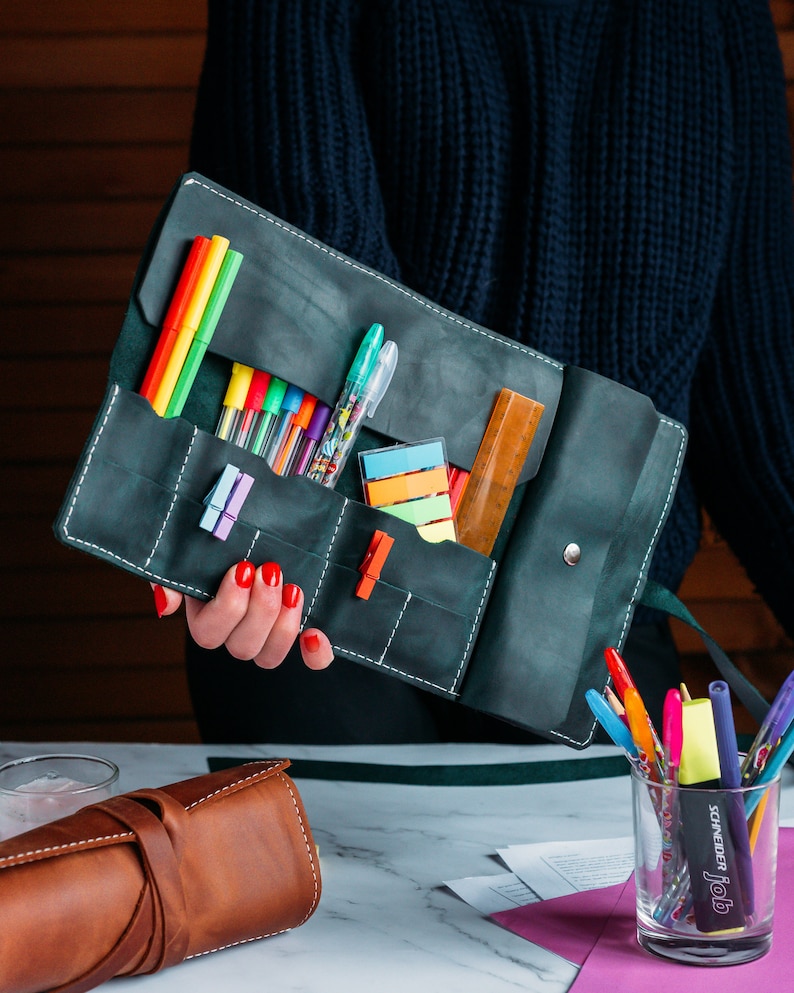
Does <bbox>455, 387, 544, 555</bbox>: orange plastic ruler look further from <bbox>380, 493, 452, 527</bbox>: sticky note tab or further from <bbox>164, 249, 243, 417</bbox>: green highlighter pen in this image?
<bbox>164, 249, 243, 417</bbox>: green highlighter pen

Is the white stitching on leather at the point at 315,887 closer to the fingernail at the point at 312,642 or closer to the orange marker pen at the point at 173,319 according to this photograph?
the fingernail at the point at 312,642

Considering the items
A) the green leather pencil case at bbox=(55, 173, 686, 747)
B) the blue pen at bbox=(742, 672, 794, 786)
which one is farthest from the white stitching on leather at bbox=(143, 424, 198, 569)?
the blue pen at bbox=(742, 672, 794, 786)

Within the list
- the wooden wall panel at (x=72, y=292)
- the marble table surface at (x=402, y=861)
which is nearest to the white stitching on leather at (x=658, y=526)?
the marble table surface at (x=402, y=861)

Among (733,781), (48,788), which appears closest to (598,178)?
(733,781)

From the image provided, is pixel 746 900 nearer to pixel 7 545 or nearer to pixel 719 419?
pixel 719 419

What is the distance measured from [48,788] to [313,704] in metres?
0.39

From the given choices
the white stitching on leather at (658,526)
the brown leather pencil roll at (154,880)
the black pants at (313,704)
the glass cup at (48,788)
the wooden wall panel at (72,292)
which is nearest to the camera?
the brown leather pencil roll at (154,880)

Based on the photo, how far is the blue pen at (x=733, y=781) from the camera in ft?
1.99

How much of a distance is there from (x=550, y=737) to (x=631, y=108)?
73 cm

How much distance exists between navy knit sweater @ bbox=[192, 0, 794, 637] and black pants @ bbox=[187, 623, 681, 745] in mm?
350

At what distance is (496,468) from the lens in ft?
2.85

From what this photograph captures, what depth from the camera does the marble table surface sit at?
63 centimetres

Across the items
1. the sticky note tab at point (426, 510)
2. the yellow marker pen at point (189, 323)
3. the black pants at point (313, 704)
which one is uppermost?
the yellow marker pen at point (189, 323)

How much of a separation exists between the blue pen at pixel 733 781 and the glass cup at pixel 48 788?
16.4 inches
